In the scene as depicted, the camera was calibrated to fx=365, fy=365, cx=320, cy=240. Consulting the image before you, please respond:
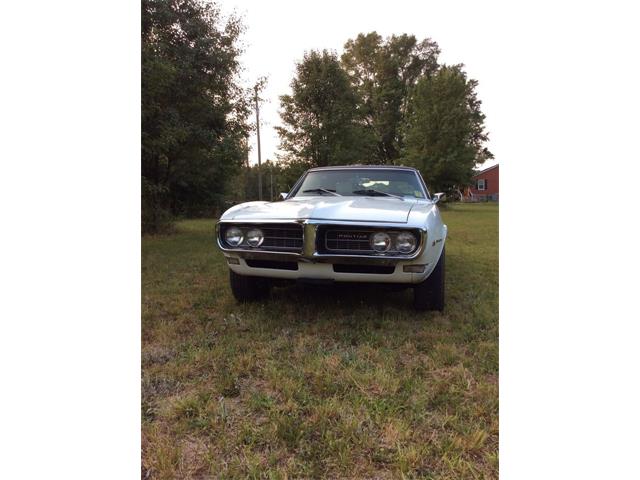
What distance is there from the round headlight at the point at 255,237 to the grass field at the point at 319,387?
0.60 meters

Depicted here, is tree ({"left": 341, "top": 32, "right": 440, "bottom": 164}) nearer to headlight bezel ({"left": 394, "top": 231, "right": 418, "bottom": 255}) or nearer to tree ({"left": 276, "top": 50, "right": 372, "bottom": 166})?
tree ({"left": 276, "top": 50, "right": 372, "bottom": 166})

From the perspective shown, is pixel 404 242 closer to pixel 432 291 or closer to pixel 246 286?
pixel 432 291

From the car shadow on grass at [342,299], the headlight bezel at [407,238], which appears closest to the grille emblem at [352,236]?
the headlight bezel at [407,238]

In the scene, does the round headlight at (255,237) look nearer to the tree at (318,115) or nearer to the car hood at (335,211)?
the car hood at (335,211)

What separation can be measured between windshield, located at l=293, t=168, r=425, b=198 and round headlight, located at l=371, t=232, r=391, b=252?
3.48ft

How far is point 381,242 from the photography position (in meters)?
2.41

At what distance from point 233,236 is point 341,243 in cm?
83

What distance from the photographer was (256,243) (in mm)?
2643

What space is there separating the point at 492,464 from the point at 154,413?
145 centimetres

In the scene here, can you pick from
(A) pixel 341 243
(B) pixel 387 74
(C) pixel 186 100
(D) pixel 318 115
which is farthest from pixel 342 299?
(B) pixel 387 74

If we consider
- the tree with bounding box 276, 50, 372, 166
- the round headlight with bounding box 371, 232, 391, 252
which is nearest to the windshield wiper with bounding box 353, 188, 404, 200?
the round headlight with bounding box 371, 232, 391, 252

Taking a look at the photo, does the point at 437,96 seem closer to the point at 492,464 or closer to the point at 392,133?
the point at 392,133

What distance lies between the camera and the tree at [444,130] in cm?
2291

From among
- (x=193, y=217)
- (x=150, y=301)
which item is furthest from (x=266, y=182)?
(x=150, y=301)
